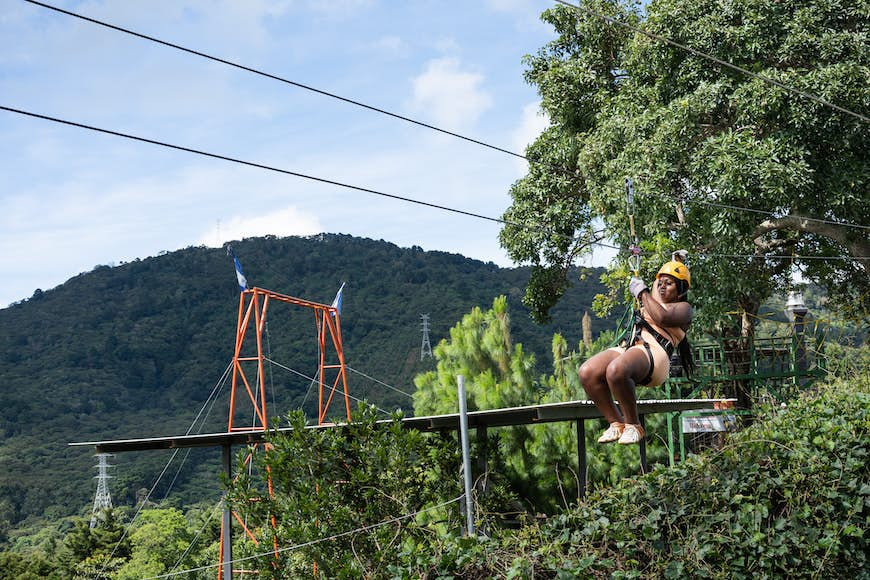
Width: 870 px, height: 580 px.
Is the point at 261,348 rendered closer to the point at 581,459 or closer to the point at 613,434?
the point at 581,459

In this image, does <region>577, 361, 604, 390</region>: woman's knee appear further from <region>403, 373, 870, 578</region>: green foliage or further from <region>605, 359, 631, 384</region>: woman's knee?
<region>403, 373, 870, 578</region>: green foliage

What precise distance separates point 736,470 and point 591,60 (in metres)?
13.2

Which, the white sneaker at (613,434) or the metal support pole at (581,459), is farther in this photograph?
the metal support pole at (581,459)

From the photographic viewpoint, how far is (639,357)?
499cm

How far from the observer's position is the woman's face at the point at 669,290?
17.4 feet

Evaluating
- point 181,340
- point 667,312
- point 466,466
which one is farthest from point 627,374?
point 181,340

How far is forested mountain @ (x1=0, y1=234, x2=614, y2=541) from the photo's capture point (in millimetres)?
38406

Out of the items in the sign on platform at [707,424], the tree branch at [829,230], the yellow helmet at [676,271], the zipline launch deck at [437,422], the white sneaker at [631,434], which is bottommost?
the sign on platform at [707,424]

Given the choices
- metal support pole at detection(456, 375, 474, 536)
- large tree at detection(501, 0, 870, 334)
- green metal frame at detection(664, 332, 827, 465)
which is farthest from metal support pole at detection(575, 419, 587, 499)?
green metal frame at detection(664, 332, 827, 465)

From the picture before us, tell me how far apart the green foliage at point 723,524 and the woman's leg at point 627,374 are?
4.10ft

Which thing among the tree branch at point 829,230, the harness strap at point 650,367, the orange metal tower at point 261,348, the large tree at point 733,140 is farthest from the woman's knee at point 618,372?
the tree branch at point 829,230

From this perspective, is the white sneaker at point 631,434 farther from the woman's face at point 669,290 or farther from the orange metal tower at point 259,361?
the orange metal tower at point 259,361

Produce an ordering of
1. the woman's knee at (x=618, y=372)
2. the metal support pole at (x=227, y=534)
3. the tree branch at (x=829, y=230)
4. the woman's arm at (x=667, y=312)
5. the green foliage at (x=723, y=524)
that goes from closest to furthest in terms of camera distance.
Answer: the woman's knee at (x=618, y=372) < the woman's arm at (x=667, y=312) < the green foliage at (x=723, y=524) < the metal support pole at (x=227, y=534) < the tree branch at (x=829, y=230)

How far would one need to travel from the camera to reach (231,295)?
160 feet
